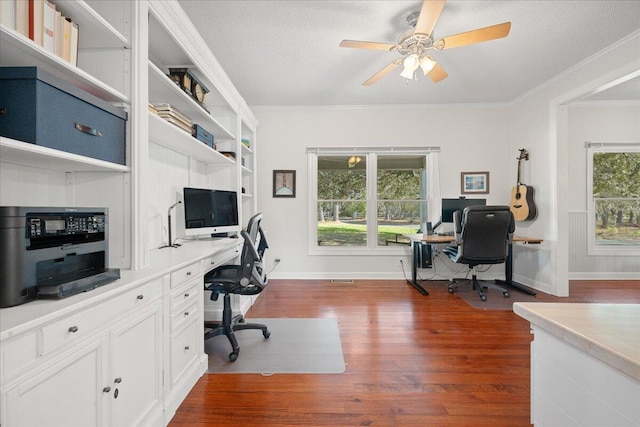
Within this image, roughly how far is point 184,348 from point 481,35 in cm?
283

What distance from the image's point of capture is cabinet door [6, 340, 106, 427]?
2.47ft

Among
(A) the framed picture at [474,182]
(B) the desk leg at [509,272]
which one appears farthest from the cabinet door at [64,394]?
(A) the framed picture at [474,182]

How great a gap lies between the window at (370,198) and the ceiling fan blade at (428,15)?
7.61 feet

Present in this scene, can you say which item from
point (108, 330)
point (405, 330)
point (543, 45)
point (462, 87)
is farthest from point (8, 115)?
point (462, 87)

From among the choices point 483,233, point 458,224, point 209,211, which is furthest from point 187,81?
point 483,233

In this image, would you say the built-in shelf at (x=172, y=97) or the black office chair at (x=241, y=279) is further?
the black office chair at (x=241, y=279)

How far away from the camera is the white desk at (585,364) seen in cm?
53

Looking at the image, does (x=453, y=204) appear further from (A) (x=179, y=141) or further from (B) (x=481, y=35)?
(A) (x=179, y=141)

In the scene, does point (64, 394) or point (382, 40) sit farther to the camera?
point (382, 40)

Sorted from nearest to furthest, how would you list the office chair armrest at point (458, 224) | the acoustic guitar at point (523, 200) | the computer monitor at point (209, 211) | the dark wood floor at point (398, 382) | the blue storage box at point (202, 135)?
1. the dark wood floor at point (398, 382)
2. the blue storage box at point (202, 135)
3. the computer monitor at point (209, 211)
4. the office chair armrest at point (458, 224)
5. the acoustic guitar at point (523, 200)

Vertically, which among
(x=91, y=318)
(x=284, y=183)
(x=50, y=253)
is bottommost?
(x=91, y=318)

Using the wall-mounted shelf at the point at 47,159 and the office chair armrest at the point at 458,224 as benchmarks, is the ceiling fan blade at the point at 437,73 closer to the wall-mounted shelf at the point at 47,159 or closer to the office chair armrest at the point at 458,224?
the office chair armrest at the point at 458,224

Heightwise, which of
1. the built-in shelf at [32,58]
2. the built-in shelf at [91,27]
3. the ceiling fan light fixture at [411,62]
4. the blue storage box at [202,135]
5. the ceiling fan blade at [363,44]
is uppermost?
the ceiling fan blade at [363,44]

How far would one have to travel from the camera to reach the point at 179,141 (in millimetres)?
2133
